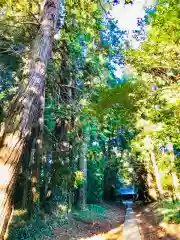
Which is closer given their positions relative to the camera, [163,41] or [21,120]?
[21,120]

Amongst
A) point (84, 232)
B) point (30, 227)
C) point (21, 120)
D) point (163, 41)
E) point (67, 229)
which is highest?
point (163, 41)

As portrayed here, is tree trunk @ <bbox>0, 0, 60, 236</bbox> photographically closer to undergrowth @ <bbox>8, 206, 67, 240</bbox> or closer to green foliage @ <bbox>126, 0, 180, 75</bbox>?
green foliage @ <bbox>126, 0, 180, 75</bbox>

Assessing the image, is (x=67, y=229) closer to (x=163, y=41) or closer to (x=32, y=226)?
(x=32, y=226)

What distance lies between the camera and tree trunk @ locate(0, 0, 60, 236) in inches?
110

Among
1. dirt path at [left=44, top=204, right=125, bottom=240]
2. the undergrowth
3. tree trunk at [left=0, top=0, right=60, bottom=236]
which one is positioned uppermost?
tree trunk at [left=0, top=0, right=60, bottom=236]

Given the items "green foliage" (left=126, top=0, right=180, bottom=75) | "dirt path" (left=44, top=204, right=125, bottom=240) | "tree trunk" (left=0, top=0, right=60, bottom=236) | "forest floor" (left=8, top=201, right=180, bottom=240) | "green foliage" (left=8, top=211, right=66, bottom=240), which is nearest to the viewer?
"tree trunk" (left=0, top=0, right=60, bottom=236)

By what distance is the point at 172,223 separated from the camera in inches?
366

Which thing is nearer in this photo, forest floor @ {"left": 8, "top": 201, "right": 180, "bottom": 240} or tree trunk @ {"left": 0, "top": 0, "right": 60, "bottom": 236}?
tree trunk @ {"left": 0, "top": 0, "right": 60, "bottom": 236}

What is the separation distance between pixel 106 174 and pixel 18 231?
69.2ft

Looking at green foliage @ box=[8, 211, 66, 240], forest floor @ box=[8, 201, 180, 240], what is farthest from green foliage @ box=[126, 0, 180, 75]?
green foliage @ box=[8, 211, 66, 240]

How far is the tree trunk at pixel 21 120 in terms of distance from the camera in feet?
9.20

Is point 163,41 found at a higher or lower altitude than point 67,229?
higher

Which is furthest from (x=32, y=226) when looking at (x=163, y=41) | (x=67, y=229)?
(x=163, y=41)

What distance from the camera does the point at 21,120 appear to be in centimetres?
333
